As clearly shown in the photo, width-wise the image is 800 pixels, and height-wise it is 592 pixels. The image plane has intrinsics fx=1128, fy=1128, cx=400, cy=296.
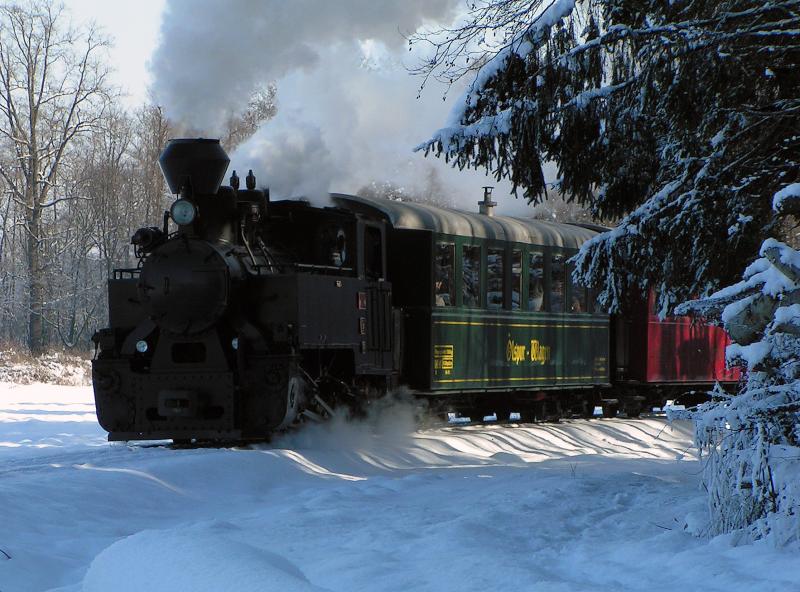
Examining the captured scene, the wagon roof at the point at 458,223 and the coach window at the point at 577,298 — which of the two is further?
the coach window at the point at 577,298

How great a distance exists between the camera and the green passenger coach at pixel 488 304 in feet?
47.5

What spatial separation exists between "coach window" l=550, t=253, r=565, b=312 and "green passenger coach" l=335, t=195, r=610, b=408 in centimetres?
2

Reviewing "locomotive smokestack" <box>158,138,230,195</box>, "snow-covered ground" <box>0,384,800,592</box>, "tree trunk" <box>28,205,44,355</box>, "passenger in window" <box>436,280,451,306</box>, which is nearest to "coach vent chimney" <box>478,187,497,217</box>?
"passenger in window" <box>436,280,451,306</box>

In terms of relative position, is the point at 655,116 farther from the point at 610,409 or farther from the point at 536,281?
the point at 610,409

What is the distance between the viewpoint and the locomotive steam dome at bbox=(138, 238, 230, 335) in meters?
11.9

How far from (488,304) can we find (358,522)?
827cm

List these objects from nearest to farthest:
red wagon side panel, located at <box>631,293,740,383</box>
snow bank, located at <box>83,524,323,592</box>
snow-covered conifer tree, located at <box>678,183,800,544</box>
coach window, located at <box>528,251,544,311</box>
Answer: snow bank, located at <box>83,524,323,592</box>, snow-covered conifer tree, located at <box>678,183,800,544</box>, coach window, located at <box>528,251,544,311</box>, red wagon side panel, located at <box>631,293,740,383</box>

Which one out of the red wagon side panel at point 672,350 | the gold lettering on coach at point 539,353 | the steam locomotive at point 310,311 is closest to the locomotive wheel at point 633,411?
the red wagon side panel at point 672,350

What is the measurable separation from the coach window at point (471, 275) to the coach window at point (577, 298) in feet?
7.58

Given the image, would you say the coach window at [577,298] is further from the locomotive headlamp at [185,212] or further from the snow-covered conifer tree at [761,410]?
the snow-covered conifer tree at [761,410]

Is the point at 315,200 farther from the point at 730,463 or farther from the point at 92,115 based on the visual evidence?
the point at 92,115

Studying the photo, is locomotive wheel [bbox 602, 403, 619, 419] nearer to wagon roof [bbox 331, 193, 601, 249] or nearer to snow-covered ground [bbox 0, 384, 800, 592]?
wagon roof [bbox 331, 193, 601, 249]

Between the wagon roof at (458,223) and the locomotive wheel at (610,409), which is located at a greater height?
the wagon roof at (458,223)

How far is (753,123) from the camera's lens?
852cm
